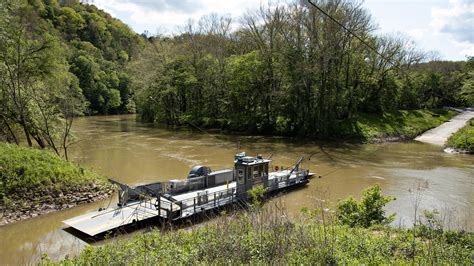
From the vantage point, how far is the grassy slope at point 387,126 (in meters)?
43.9

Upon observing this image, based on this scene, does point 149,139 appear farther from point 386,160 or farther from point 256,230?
point 256,230

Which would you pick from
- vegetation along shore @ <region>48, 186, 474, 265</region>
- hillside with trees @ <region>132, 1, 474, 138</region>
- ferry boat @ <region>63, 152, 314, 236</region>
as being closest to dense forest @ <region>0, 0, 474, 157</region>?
hillside with trees @ <region>132, 1, 474, 138</region>

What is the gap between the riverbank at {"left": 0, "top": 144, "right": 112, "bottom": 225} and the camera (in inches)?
646

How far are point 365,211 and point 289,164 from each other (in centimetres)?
1656

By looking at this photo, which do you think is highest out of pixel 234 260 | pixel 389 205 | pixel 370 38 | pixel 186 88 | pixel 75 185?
pixel 370 38

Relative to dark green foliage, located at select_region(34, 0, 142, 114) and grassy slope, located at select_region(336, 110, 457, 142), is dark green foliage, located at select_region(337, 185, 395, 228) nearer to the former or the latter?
grassy slope, located at select_region(336, 110, 457, 142)

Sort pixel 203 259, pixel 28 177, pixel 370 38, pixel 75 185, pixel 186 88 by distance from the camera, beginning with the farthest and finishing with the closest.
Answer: pixel 186 88 → pixel 370 38 → pixel 75 185 → pixel 28 177 → pixel 203 259

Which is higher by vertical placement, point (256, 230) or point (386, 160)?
point (256, 230)

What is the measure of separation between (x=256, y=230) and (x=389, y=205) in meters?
13.3

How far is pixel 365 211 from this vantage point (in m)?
13.8

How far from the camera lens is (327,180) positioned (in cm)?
2500

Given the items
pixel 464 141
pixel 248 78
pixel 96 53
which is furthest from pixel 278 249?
pixel 96 53

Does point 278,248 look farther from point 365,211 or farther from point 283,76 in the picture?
point 283,76

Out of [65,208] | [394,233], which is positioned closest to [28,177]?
[65,208]
